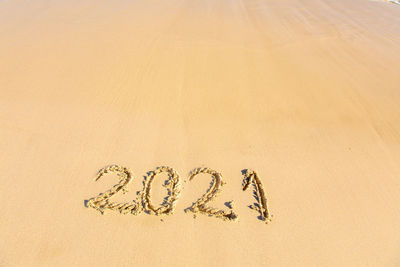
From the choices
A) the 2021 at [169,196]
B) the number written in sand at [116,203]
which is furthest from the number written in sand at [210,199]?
the number written in sand at [116,203]

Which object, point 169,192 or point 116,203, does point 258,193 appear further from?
point 116,203

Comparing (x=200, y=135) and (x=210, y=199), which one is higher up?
(x=200, y=135)

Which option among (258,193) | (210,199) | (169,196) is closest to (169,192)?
(169,196)

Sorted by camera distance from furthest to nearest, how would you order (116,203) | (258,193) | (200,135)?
1. (200,135)
2. (258,193)
3. (116,203)

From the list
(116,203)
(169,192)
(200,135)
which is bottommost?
(116,203)

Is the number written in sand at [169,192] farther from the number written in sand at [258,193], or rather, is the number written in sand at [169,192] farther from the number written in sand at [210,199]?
the number written in sand at [258,193]

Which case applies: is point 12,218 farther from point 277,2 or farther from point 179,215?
point 277,2
